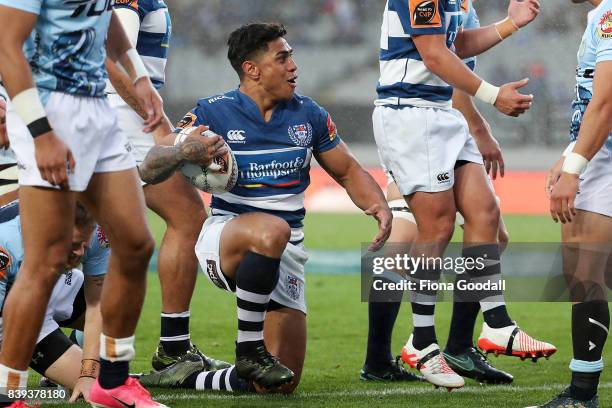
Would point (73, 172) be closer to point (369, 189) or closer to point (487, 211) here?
point (369, 189)

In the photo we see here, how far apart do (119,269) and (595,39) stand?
7.11 ft

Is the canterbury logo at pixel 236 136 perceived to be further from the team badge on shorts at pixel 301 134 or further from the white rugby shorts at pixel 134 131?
the white rugby shorts at pixel 134 131

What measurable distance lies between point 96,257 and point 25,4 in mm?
1649

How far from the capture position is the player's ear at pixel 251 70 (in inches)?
214

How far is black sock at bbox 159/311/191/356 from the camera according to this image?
570 cm

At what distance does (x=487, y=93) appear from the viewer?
5.24 meters

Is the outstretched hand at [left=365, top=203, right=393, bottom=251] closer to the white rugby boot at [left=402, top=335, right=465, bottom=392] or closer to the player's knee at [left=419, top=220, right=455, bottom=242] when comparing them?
the player's knee at [left=419, top=220, right=455, bottom=242]

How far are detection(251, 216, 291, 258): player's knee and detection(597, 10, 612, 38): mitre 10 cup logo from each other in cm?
160

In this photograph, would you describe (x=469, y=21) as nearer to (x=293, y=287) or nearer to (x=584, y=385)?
(x=293, y=287)

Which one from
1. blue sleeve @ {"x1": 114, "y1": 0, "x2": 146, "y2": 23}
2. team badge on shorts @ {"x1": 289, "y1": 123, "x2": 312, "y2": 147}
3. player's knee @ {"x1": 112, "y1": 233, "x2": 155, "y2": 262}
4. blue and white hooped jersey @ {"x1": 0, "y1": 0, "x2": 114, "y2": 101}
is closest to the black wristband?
blue and white hooped jersey @ {"x1": 0, "y1": 0, "x2": 114, "y2": 101}

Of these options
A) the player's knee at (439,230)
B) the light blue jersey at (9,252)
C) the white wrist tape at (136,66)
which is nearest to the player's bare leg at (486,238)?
the player's knee at (439,230)

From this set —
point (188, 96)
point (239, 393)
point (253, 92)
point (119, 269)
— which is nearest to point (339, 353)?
point (239, 393)

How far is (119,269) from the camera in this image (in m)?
4.28

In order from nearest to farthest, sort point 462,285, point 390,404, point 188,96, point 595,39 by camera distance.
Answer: point 595,39, point 390,404, point 462,285, point 188,96
